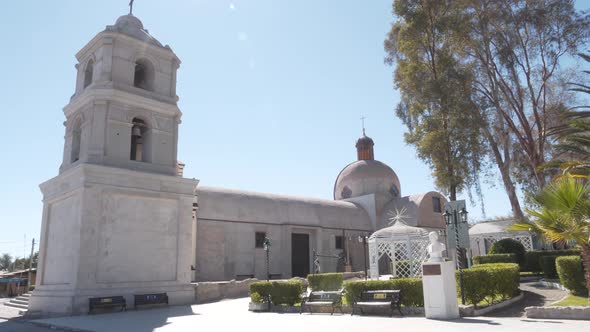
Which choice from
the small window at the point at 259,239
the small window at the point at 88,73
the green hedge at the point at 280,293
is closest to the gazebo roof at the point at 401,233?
the small window at the point at 259,239

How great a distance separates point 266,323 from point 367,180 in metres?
28.9

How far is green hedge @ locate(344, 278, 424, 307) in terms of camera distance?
12.7m

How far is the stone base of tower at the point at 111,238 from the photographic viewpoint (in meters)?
16.1

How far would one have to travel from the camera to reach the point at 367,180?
130 feet

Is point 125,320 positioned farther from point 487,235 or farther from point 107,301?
point 487,235

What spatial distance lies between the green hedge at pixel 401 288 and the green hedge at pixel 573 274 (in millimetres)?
4805

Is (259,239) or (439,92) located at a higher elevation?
(439,92)

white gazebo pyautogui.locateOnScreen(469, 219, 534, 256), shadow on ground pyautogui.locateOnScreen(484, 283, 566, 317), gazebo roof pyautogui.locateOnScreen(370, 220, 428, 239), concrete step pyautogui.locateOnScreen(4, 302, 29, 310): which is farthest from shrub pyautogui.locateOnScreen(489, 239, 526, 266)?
concrete step pyautogui.locateOnScreen(4, 302, 29, 310)

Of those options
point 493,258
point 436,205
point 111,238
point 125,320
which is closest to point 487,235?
point 436,205

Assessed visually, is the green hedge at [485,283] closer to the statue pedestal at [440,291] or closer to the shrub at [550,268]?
the statue pedestal at [440,291]

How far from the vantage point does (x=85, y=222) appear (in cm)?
1622

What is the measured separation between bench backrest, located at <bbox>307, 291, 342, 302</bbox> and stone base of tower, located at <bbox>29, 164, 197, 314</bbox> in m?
6.30

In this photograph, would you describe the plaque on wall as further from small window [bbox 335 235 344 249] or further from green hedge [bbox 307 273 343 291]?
small window [bbox 335 235 344 249]

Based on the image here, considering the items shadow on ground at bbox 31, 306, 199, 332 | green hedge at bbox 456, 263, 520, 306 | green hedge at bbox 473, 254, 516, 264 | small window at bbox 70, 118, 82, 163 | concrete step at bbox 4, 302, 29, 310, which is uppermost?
small window at bbox 70, 118, 82, 163
